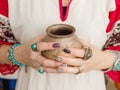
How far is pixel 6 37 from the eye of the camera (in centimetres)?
91

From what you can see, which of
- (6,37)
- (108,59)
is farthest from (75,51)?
(6,37)

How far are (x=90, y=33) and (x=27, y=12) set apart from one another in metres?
0.20

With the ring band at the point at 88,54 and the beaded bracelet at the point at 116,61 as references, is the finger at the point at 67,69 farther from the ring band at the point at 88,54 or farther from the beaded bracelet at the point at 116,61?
the beaded bracelet at the point at 116,61

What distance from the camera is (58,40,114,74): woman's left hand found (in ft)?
2.21

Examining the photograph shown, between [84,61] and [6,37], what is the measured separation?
316mm

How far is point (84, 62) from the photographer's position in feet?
2.37

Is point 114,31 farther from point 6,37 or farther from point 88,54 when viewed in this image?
point 6,37

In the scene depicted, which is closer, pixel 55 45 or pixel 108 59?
pixel 55 45

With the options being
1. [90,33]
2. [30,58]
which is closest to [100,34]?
[90,33]

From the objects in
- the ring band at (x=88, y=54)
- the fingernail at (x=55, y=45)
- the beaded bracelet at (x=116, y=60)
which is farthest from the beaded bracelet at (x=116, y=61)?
the fingernail at (x=55, y=45)

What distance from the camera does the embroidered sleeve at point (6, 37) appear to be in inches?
33.8

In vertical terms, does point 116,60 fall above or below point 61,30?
below

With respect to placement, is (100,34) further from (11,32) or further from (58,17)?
(11,32)

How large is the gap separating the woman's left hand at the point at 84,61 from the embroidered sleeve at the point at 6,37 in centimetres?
28
